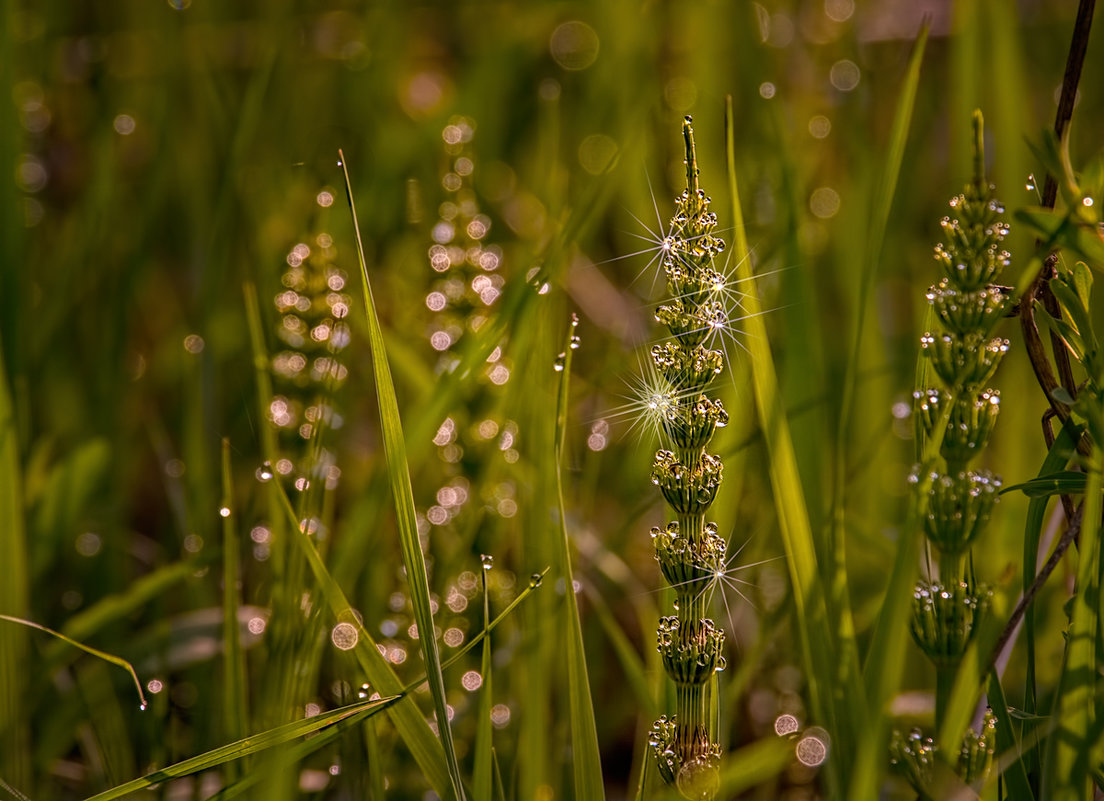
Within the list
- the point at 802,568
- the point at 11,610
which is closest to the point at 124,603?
the point at 11,610

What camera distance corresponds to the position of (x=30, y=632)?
1132 millimetres

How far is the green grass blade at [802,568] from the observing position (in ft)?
2.47

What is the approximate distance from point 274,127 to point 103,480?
1.00m

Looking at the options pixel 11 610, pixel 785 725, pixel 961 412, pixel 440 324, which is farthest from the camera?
pixel 440 324

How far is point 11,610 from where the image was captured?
3.39 ft

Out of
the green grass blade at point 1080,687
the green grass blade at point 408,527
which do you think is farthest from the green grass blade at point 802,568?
the green grass blade at point 408,527

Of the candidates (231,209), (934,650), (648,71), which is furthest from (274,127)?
(934,650)

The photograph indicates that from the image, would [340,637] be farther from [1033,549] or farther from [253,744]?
[1033,549]

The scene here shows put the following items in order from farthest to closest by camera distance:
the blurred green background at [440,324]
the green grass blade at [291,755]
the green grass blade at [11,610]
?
the blurred green background at [440,324] < the green grass blade at [11,610] < the green grass blade at [291,755]

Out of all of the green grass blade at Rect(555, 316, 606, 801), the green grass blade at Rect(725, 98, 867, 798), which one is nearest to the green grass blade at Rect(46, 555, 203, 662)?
the green grass blade at Rect(555, 316, 606, 801)

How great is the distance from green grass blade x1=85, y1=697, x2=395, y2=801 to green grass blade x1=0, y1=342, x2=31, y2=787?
30 cm

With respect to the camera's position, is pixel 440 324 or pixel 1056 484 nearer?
pixel 1056 484

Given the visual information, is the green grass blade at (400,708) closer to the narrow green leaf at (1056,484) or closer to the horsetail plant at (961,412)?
the horsetail plant at (961,412)

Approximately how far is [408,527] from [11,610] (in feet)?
1.72
